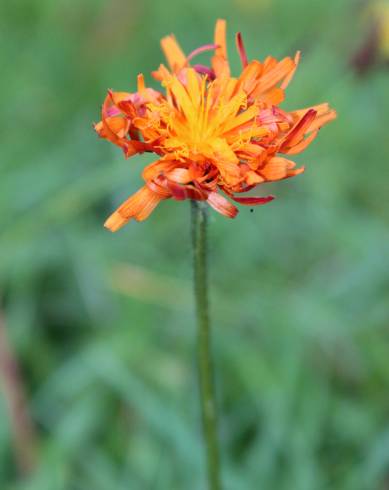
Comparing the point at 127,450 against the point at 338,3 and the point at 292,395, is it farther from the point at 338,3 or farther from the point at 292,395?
the point at 338,3

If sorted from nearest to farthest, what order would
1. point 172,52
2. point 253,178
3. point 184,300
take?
point 253,178, point 172,52, point 184,300

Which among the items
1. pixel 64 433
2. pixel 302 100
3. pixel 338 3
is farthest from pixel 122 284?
pixel 338 3

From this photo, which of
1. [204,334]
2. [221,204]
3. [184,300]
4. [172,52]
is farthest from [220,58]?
[184,300]

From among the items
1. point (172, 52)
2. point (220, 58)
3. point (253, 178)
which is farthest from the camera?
point (172, 52)

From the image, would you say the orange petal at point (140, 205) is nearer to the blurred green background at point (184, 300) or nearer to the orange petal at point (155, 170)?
the orange petal at point (155, 170)

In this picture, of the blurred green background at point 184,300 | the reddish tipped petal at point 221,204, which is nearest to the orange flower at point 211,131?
the reddish tipped petal at point 221,204

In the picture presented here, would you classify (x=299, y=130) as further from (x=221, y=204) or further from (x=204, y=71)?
(x=204, y=71)
